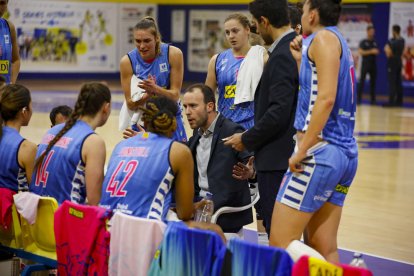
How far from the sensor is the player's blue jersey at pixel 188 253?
360 cm

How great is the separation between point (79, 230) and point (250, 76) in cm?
221

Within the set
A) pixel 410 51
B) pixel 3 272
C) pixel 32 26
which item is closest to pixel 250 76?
pixel 3 272

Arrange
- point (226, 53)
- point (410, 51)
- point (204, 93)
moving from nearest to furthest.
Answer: point (204, 93) < point (226, 53) < point (410, 51)

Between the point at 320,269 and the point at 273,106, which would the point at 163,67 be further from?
the point at 320,269

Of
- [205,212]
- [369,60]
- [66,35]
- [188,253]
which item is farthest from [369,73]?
[188,253]

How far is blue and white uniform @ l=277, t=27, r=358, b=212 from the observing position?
13.5ft

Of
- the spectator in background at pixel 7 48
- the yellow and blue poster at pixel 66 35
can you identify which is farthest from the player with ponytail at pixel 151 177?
the yellow and blue poster at pixel 66 35

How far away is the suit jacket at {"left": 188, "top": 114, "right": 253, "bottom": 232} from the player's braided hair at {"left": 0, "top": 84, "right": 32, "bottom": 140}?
1.25 m

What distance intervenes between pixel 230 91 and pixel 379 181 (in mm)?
3722

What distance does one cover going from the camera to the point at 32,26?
24.0m

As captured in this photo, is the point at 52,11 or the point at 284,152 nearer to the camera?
the point at 284,152

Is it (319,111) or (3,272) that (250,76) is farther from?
(3,272)

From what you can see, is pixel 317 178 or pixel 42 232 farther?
pixel 42 232

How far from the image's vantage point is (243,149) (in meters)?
4.78
